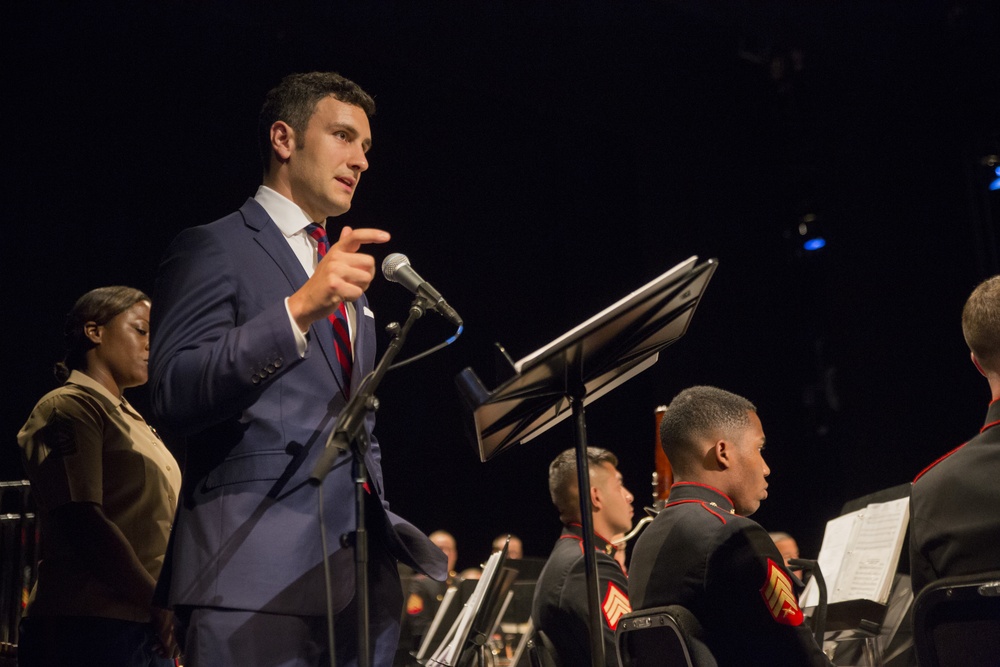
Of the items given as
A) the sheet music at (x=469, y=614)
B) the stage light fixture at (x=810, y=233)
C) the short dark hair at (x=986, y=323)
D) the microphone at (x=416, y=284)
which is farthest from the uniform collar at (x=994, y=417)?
the stage light fixture at (x=810, y=233)

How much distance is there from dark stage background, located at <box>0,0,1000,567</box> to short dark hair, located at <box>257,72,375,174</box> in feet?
11.3

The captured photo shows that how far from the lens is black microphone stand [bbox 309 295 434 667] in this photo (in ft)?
4.60

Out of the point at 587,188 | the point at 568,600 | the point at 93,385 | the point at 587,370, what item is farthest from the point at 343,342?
the point at 587,188

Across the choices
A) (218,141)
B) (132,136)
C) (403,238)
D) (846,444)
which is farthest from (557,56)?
(846,444)

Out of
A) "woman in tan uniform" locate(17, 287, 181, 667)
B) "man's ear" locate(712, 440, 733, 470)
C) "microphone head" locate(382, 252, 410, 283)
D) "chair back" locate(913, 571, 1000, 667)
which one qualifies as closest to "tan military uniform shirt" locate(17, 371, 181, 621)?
"woman in tan uniform" locate(17, 287, 181, 667)

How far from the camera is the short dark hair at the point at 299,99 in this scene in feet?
6.45

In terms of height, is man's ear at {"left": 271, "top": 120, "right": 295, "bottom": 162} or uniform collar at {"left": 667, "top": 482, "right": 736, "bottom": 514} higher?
man's ear at {"left": 271, "top": 120, "right": 295, "bottom": 162}

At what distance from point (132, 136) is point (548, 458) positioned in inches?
185

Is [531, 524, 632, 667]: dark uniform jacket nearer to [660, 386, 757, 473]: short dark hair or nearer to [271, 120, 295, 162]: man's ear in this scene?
[660, 386, 757, 473]: short dark hair

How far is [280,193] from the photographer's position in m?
1.91

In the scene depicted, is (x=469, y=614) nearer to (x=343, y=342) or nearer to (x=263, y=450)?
(x=343, y=342)

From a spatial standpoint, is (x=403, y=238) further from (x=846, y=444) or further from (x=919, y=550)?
(x=919, y=550)

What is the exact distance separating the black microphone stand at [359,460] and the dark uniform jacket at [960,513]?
124 cm

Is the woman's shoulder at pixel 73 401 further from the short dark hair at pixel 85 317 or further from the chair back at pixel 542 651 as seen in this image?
the chair back at pixel 542 651
